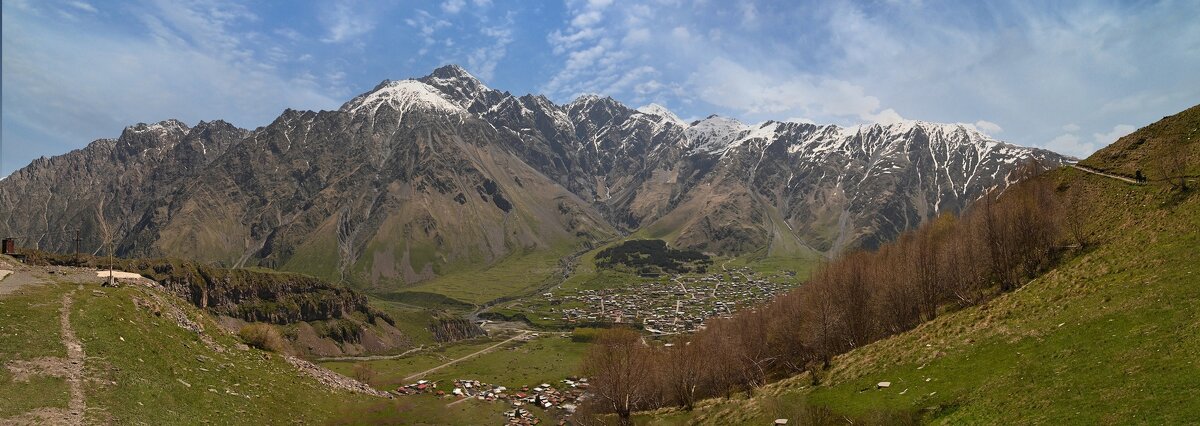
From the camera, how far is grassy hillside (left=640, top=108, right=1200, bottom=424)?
27281mm

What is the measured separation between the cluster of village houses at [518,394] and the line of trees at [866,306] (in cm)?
3293

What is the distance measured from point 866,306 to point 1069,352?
138 ft

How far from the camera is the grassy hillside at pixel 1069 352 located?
1074 inches

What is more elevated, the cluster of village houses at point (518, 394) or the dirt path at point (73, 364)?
the dirt path at point (73, 364)

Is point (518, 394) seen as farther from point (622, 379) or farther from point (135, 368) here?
point (135, 368)

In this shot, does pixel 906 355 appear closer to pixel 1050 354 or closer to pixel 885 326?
pixel 1050 354

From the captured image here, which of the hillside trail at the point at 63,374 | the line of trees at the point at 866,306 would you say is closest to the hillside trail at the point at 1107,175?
the line of trees at the point at 866,306

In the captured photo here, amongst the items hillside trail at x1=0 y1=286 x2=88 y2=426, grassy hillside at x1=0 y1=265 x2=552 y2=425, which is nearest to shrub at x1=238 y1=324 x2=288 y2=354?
grassy hillside at x1=0 y1=265 x2=552 y2=425

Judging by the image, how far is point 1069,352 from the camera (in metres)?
33.3

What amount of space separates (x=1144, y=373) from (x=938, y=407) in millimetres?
9245

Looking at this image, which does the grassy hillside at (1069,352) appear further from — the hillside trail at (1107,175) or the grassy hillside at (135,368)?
the grassy hillside at (135,368)

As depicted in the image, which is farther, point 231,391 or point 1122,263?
point 231,391

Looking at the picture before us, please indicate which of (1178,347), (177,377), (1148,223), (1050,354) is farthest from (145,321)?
(1148,223)

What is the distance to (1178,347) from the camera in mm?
28391
